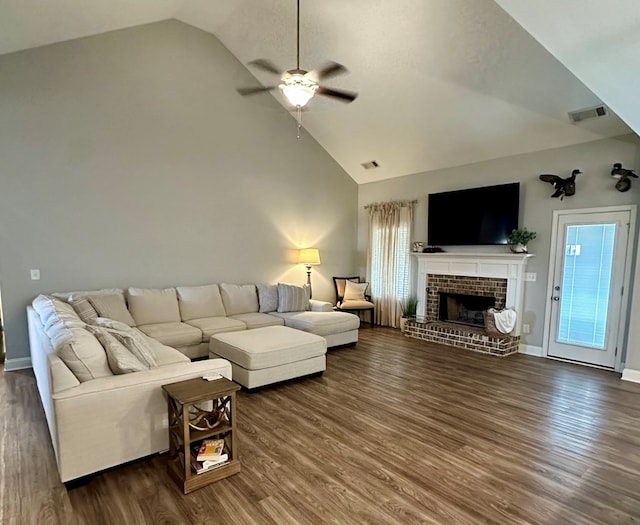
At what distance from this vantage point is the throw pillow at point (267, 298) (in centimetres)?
564

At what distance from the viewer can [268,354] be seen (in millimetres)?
3623

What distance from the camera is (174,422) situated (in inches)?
90.4

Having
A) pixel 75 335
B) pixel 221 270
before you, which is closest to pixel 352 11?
pixel 221 270

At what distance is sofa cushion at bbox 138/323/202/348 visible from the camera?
13.5ft

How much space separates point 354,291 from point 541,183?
11.1 ft

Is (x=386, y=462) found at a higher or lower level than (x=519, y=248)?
lower

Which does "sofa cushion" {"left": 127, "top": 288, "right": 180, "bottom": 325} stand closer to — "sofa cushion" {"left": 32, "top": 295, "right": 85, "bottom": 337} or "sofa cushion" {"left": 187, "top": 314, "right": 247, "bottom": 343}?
"sofa cushion" {"left": 187, "top": 314, "right": 247, "bottom": 343}

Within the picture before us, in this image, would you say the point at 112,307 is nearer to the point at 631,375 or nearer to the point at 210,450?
the point at 210,450

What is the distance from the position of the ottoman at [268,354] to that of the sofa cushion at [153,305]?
922 mm

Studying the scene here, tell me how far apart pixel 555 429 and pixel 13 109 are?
631cm

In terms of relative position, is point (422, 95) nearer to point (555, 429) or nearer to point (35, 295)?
point (555, 429)

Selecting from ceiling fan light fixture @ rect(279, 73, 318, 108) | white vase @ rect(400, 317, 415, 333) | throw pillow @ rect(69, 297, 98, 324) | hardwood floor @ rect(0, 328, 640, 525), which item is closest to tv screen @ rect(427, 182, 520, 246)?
white vase @ rect(400, 317, 415, 333)

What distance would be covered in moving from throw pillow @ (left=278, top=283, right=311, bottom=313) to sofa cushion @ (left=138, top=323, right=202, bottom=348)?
1.51m

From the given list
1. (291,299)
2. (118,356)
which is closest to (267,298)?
(291,299)
